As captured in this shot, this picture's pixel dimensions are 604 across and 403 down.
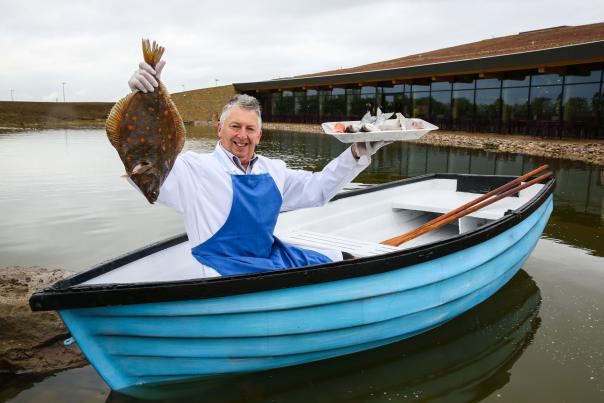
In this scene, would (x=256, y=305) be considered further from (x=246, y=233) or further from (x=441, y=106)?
(x=441, y=106)

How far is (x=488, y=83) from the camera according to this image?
80.1 feet

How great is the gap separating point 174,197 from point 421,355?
2.52m

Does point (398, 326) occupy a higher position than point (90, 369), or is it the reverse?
point (398, 326)

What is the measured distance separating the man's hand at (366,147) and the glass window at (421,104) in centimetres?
2602

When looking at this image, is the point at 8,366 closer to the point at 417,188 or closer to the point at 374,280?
the point at 374,280

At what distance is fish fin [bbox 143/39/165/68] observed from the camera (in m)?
2.18

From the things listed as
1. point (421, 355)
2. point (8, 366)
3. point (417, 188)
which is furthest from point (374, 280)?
point (417, 188)

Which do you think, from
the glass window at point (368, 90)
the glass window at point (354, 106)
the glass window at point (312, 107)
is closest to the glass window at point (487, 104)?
the glass window at point (368, 90)

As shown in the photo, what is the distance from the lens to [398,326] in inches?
150

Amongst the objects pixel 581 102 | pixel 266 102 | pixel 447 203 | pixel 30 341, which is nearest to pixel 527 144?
pixel 581 102

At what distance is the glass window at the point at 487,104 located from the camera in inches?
948

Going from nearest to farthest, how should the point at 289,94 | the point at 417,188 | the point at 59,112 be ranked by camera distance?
the point at 417,188, the point at 289,94, the point at 59,112

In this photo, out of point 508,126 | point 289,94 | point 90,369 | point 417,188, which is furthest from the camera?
point 289,94

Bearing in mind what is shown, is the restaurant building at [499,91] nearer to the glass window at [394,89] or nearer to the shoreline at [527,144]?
the glass window at [394,89]
